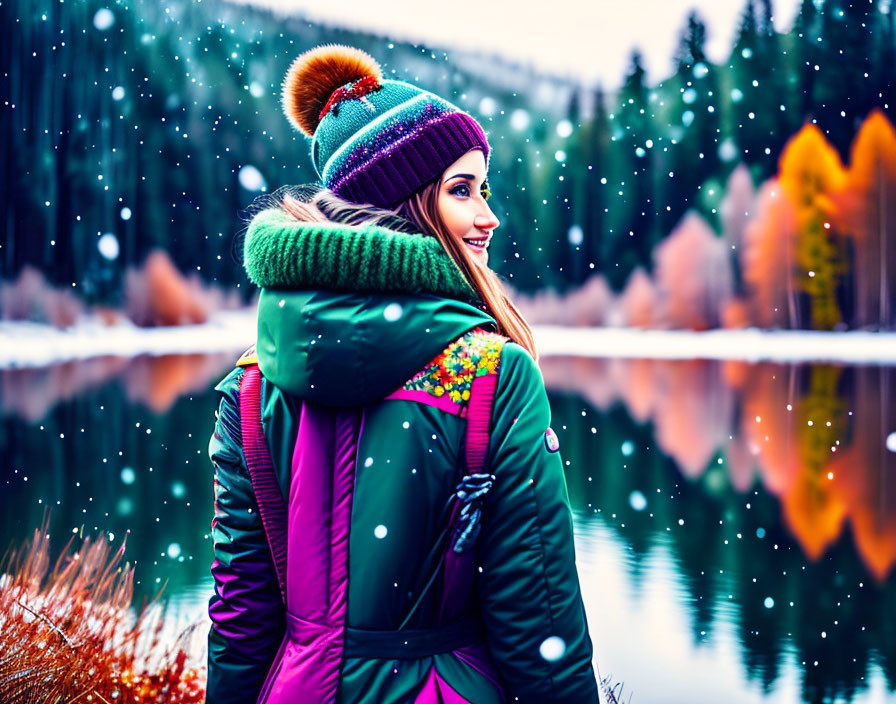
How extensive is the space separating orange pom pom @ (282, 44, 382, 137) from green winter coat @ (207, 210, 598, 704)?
13.5 inches

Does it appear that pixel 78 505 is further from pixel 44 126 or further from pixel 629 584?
pixel 629 584

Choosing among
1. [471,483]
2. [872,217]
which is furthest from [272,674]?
[872,217]

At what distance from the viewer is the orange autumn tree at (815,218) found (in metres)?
9.43

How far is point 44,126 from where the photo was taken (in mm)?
6547

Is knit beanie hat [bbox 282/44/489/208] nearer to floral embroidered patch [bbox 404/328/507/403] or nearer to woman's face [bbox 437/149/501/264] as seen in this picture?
woman's face [bbox 437/149/501/264]

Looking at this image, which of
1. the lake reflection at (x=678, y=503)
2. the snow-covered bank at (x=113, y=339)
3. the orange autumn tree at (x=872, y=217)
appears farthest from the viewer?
the orange autumn tree at (x=872, y=217)

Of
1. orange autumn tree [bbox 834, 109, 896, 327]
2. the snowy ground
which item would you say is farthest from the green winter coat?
orange autumn tree [bbox 834, 109, 896, 327]

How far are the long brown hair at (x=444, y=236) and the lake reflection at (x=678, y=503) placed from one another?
4221 millimetres

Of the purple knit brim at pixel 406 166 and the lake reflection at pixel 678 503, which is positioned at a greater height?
the purple knit brim at pixel 406 166

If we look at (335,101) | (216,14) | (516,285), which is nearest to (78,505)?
(216,14)

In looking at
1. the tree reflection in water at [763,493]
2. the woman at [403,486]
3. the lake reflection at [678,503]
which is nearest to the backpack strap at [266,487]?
the woman at [403,486]

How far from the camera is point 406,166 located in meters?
0.86

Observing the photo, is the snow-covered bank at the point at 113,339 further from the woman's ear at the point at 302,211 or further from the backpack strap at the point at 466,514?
the backpack strap at the point at 466,514

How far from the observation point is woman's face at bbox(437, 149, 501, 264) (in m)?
0.85
